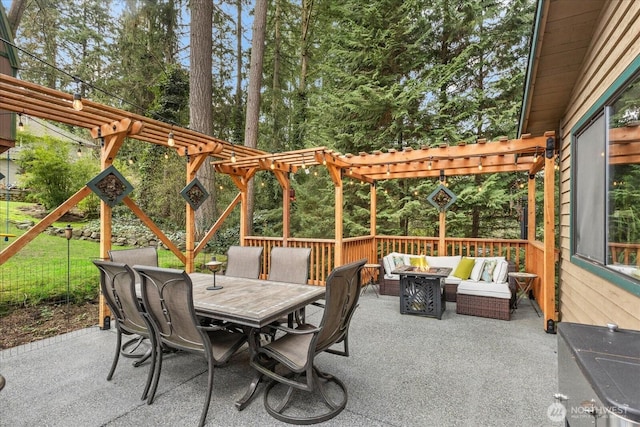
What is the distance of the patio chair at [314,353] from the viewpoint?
2.15 m

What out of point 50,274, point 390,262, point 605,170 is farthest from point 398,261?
point 50,274

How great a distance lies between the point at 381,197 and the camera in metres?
9.41

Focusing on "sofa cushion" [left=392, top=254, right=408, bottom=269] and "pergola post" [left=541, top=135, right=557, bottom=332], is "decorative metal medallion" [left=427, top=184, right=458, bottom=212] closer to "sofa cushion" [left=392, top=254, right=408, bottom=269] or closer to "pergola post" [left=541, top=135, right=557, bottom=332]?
"sofa cushion" [left=392, top=254, right=408, bottom=269]

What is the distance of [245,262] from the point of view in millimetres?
4176

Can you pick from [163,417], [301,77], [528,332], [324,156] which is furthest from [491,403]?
[301,77]

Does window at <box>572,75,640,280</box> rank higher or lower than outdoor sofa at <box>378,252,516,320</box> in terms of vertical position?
higher

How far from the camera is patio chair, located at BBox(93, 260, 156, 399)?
250cm

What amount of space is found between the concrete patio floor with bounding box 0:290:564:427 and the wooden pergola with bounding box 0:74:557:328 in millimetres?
1075

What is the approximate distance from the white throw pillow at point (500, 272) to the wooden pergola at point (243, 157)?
0.59 metres

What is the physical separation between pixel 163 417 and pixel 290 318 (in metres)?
1.32

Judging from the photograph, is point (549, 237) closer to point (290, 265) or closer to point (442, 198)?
point (442, 198)

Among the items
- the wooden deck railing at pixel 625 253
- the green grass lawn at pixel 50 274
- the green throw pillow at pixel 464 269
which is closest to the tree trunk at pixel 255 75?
the green grass lawn at pixel 50 274

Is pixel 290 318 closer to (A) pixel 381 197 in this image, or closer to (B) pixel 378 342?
(B) pixel 378 342

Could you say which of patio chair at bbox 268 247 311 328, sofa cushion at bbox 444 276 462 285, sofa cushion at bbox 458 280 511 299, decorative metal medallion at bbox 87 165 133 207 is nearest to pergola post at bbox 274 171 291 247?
patio chair at bbox 268 247 311 328
